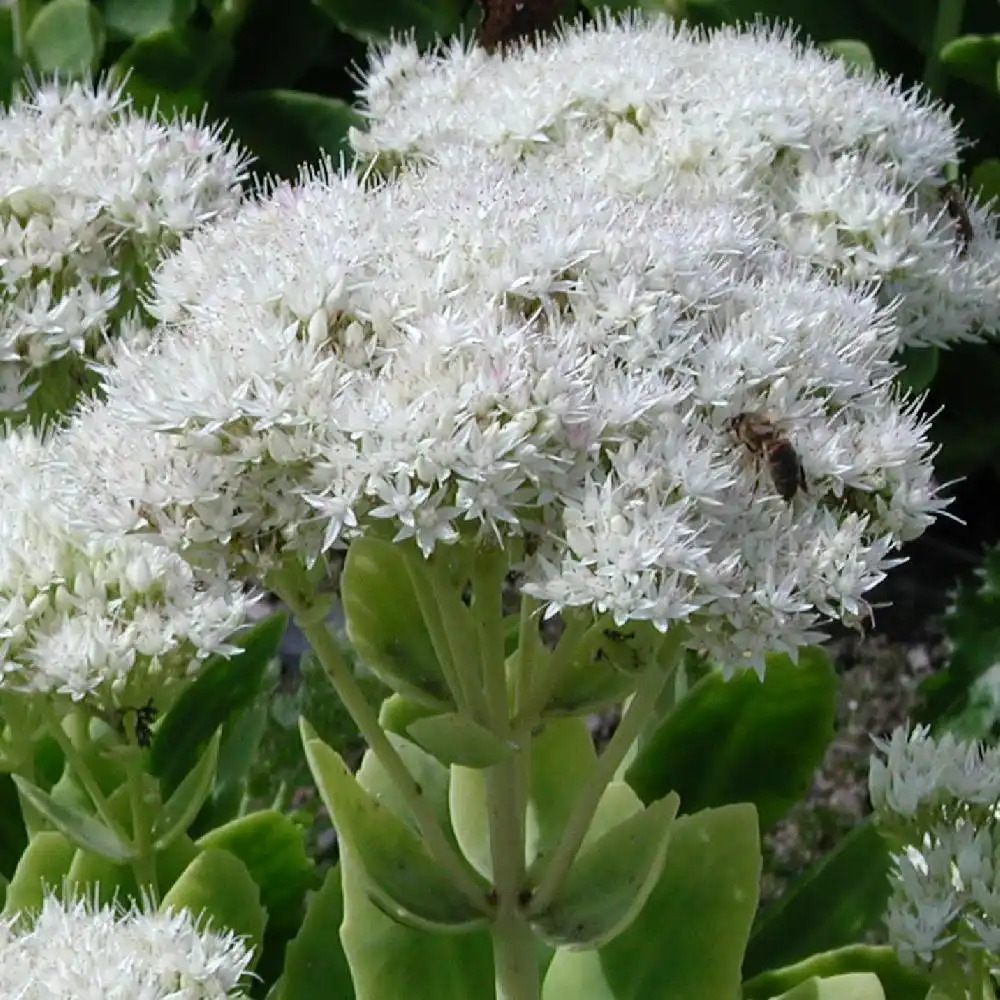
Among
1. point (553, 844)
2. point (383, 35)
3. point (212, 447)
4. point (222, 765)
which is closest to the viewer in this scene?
point (212, 447)

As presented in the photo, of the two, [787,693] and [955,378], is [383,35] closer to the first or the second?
[955,378]

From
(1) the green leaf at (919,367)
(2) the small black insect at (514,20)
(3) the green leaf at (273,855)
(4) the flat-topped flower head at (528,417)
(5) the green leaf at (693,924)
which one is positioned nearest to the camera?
(4) the flat-topped flower head at (528,417)

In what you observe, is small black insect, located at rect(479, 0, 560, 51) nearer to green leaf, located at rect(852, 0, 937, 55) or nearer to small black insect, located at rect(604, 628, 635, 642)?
green leaf, located at rect(852, 0, 937, 55)

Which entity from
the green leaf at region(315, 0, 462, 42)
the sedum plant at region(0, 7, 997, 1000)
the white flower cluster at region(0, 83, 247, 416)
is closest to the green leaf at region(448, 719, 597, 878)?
the sedum plant at region(0, 7, 997, 1000)

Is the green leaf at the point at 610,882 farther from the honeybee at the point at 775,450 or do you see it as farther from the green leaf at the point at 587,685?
the honeybee at the point at 775,450

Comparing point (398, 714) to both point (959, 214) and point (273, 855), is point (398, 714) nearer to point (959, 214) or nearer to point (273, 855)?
point (273, 855)

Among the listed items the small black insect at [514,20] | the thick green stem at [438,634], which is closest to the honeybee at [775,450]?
the thick green stem at [438,634]

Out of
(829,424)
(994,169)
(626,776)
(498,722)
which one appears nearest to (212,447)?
(498,722)
